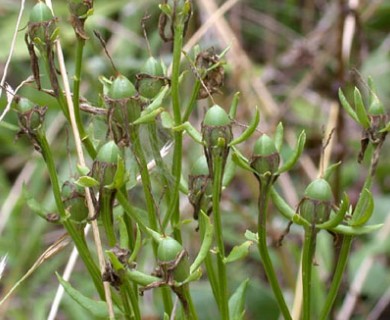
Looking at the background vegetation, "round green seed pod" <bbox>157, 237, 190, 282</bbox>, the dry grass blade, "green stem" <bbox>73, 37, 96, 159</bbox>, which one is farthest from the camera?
the background vegetation

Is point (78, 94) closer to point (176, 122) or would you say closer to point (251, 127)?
point (176, 122)

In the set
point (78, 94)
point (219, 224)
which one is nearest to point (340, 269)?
point (219, 224)

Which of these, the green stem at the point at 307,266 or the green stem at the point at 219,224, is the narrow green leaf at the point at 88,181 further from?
the green stem at the point at 307,266

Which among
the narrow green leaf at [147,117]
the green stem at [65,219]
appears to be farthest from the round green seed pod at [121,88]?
the green stem at [65,219]

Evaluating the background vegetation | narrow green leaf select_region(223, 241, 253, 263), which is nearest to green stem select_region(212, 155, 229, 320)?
narrow green leaf select_region(223, 241, 253, 263)

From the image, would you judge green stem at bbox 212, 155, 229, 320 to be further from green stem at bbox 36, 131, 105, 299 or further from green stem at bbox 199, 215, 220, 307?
green stem at bbox 36, 131, 105, 299

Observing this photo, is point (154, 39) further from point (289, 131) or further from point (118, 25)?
point (289, 131)

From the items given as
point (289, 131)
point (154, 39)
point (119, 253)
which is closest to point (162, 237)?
point (119, 253)
